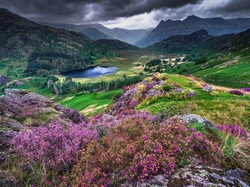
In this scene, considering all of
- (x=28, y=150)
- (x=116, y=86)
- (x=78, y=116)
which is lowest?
(x=116, y=86)

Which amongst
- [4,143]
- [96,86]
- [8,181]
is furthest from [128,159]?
[96,86]

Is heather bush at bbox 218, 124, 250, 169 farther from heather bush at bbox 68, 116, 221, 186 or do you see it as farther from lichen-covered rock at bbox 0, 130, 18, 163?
lichen-covered rock at bbox 0, 130, 18, 163

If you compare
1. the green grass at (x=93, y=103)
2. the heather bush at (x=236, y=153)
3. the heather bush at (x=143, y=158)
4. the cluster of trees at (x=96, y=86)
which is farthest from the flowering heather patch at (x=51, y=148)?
the cluster of trees at (x=96, y=86)

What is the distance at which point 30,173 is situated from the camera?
17.3ft

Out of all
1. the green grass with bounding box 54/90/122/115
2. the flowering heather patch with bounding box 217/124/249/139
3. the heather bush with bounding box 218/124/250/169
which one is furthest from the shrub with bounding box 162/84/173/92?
the green grass with bounding box 54/90/122/115

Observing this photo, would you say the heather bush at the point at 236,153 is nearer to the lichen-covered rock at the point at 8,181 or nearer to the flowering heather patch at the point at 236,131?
the flowering heather patch at the point at 236,131

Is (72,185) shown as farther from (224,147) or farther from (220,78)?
(220,78)

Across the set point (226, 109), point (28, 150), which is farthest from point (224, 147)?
point (226, 109)

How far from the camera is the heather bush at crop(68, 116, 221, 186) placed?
501cm

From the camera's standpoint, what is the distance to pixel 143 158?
5.29 meters

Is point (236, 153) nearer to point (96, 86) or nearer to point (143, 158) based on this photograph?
point (143, 158)

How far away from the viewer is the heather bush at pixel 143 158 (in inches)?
197

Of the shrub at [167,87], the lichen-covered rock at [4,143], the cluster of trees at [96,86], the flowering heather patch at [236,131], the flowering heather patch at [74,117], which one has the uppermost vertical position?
the lichen-covered rock at [4,143]

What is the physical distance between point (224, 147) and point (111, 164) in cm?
494
